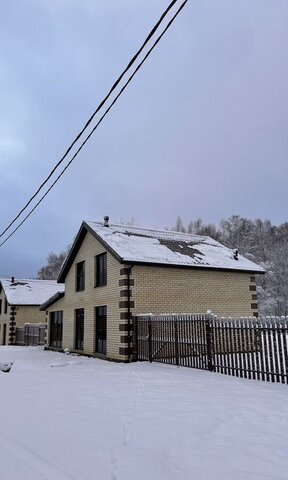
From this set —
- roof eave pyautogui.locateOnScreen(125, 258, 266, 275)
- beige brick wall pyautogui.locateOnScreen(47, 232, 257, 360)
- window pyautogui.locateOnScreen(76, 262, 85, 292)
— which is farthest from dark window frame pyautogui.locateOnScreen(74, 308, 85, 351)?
roof eave pyautogui.locateOnScreen(125, 258, 266, 275)

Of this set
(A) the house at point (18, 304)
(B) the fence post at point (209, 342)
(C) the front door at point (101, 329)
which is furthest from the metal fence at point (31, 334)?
(B) the fence post at point (209, 342)

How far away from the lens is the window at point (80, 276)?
70.5ft

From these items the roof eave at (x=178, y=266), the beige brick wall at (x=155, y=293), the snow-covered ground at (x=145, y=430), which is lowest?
the snow-covered ground at (x=145, y=430)

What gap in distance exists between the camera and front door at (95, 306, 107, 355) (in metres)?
18.3

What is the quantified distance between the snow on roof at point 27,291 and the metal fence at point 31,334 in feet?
8.93

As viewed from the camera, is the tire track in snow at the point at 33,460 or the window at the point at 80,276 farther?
the window at the point at 80,276

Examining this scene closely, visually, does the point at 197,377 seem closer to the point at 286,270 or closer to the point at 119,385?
the point at 119,385

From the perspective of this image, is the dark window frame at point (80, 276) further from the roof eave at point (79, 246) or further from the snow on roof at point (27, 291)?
the snow on roof at point (27, 291)

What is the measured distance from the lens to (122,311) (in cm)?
1641

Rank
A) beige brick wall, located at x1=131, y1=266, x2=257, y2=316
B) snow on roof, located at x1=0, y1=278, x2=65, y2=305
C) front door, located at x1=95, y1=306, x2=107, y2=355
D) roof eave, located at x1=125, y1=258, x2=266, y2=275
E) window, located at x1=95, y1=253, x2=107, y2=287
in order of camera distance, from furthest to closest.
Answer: snow on roof, located at x1=0, y1=278, x2=65, y2=305 → window, located at x1=95, y1=253, x2=107, y2=287 → front door, located at x1=95, y1=306, x2=107, y2=355 → beige brick wall, located at x1=131, y1=266, x2=257, y2=316 → roof eave, located at x1=125, y1=258, x2=266, y2=275

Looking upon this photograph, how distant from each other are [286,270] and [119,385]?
46764 mm

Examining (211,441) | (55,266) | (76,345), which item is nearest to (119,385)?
(211,441)

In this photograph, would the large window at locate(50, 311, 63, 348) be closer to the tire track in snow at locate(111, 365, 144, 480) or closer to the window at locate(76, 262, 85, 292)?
the window at locate(76, 262, 85, 292)

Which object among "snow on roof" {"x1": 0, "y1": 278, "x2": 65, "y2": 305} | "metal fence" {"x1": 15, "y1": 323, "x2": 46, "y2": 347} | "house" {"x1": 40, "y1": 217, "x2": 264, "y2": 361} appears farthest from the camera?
"snow on roof" {"x1": 0, "y1": 278, "x2": 65, "y2": 305}
